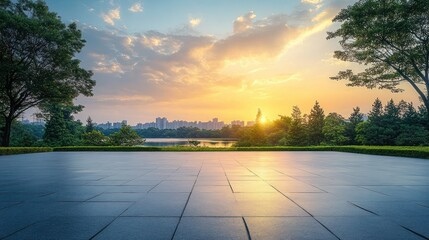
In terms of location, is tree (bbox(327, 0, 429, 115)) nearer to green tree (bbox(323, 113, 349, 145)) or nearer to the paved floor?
the paved floor

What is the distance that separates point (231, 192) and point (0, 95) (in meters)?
29.7

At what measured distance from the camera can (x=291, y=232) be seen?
3.51m

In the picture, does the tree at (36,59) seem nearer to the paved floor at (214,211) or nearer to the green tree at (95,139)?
the green tree at (95,139)

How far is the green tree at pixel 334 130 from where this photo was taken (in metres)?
53.9

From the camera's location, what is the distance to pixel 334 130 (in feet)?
182

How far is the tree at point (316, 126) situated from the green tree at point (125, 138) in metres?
41.3

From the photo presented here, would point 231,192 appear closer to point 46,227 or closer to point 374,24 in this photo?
Answer: point 46,227

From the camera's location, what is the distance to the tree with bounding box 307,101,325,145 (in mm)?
62169

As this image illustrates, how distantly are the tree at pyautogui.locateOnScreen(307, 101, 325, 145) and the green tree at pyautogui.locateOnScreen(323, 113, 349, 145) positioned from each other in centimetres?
173

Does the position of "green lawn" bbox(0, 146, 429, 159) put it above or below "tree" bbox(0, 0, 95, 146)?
below

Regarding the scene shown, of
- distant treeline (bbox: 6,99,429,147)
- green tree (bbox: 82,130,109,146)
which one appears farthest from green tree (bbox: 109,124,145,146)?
green tree (bbox: 82,130,109,146)

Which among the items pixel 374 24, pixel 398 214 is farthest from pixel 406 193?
pixel 374 24

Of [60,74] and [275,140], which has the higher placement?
[60,74]

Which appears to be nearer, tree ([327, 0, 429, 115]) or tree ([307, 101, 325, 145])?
tree ([327, 0, 429, 115])
